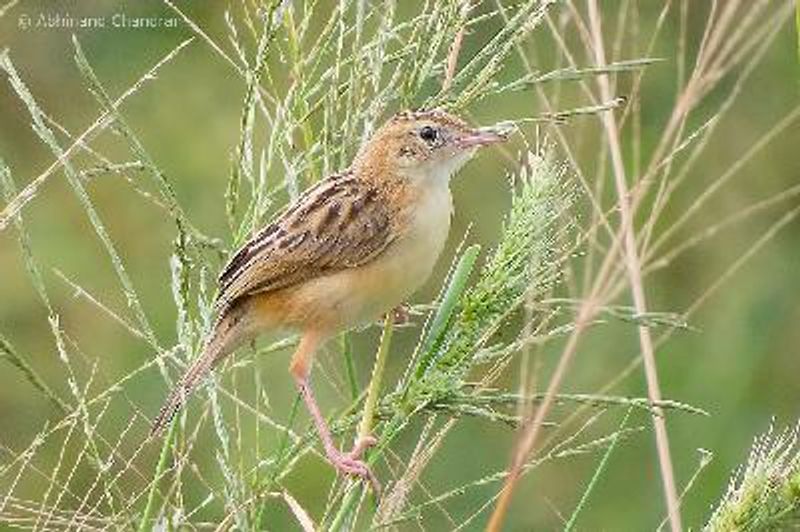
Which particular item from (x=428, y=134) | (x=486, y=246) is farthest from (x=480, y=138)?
(x=486, y=246)

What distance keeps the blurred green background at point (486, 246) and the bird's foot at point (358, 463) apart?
9.06 ft

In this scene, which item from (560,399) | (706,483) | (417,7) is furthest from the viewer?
(417,7)

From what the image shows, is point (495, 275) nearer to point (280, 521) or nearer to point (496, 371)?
point (496, 371)

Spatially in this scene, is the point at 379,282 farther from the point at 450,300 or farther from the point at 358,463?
the point at 450,300

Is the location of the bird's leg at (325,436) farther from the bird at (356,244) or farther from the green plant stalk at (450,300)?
the green plant stalk at (450,300)

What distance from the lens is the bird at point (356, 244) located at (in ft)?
11.2

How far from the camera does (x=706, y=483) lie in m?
5.75

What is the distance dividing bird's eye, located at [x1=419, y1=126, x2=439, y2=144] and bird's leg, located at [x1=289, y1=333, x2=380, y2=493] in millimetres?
392

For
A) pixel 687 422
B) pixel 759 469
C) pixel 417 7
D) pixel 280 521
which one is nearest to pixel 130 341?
pixel 280 521

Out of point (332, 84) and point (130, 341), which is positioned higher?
point (332, 84)

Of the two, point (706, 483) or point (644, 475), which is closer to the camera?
point (706, 483)

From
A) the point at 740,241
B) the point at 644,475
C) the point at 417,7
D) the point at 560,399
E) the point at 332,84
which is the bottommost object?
the point at 644,475

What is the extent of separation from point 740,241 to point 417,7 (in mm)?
1306

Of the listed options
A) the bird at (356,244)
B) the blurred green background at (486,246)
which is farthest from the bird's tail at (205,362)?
the blurred green background at (486,246)
